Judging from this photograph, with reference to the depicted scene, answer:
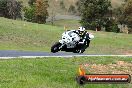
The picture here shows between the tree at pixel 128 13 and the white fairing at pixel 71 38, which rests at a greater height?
the white fairing at pixel 71 38

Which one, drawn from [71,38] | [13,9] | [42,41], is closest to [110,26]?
[13,9]

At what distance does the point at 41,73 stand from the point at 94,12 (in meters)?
74.9

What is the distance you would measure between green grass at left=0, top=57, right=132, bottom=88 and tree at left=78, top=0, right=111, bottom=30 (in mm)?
65078

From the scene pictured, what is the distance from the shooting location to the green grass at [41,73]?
1697 cm

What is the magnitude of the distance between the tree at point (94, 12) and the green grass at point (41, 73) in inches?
2562

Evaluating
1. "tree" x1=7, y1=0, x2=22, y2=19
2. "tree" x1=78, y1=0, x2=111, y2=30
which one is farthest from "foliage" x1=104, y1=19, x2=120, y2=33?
"tree" x1=7, y1=0, x2=22, y2=19

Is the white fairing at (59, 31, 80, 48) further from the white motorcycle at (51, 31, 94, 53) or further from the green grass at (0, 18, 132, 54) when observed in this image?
the green grass at (0, 18, 132, 54)

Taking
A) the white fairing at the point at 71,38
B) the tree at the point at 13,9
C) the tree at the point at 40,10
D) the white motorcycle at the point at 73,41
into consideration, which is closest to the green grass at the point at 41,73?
the white motorcycle at the point at 73,41

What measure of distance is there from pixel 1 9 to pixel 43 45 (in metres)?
70.9

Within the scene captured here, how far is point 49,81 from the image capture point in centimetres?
1784

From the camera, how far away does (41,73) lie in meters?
19.0

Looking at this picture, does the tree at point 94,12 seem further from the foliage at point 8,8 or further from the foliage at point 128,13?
the foliage at point 8,8

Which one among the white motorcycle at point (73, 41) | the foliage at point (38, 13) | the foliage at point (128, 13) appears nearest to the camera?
the white motorcycle at point (73, 41)

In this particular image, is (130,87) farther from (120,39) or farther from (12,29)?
(120,39)
